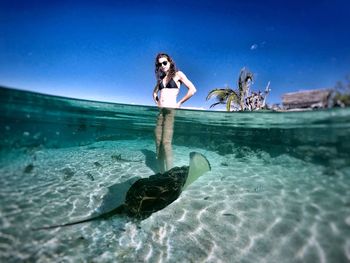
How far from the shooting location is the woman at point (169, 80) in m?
6.86

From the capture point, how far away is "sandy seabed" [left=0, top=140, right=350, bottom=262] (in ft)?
14.9

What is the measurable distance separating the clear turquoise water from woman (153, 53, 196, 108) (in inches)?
120

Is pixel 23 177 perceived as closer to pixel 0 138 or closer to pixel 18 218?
pixel 18 218

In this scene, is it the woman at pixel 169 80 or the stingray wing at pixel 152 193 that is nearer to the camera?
the stingray wing at pixel 152 193

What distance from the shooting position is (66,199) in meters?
6.79

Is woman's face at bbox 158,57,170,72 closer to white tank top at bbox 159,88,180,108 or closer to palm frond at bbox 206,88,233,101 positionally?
white tank top at bbox 159,88,180,108

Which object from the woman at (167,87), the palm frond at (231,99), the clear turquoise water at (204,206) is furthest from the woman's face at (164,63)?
the palm frond at (231,99)

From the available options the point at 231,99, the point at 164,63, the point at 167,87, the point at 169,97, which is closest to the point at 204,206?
the point at 169,97

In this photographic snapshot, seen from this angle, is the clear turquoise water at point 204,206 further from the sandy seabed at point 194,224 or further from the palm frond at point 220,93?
the palm frond at point 220,93

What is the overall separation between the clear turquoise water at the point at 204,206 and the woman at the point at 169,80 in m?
3.04

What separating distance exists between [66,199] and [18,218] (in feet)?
4.24

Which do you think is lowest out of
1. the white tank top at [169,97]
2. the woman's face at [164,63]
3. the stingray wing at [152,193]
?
the stingray wing at [152,193]

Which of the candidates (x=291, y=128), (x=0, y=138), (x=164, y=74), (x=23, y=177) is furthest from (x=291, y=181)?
(x=0, y=138)

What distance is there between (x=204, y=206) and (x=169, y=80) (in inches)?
154
